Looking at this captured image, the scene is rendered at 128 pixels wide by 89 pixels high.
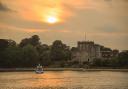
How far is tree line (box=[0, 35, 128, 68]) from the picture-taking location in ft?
41.1

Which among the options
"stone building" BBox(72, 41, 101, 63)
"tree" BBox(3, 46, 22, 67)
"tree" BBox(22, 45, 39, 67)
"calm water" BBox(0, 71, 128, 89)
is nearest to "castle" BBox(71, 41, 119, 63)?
"stone building" BBox(72, 41, 101, 63)

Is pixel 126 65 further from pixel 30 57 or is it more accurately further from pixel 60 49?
pixel 30 57

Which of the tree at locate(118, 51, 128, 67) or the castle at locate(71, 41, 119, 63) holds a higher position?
the castle at locate(71, 41, 119, 63)

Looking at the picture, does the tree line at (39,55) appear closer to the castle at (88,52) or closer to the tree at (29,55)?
the tree at (29,55)

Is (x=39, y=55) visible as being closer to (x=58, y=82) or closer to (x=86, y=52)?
(x=86, y=52)

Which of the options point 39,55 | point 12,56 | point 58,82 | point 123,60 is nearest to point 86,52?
point 123,60

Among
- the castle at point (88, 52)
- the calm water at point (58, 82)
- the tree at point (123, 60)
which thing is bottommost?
the calm water at point (58, 82)

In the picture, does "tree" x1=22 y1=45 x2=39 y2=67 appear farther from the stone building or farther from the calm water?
the stone building

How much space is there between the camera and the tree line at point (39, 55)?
494 inches

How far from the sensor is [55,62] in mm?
12781

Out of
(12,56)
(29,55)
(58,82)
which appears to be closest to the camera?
(29,55)

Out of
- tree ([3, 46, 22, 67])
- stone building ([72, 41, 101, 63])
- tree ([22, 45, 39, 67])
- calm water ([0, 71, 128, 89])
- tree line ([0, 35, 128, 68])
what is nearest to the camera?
calm water ([0, 71, 128, 89])

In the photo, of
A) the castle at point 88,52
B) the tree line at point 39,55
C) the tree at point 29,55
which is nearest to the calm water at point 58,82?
the tree line at point 39,55

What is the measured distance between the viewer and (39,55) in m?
13.4
